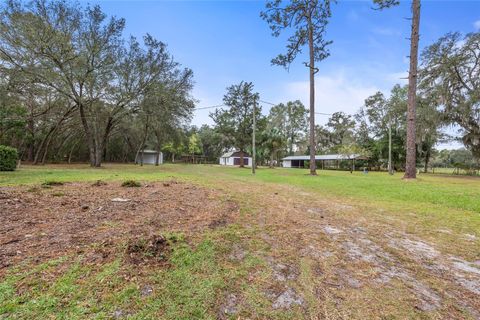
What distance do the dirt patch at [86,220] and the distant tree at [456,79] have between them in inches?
953

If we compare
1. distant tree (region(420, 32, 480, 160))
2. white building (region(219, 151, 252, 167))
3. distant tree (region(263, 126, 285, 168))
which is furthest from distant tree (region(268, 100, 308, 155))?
distant tree (region(420, 32, 480, 160))

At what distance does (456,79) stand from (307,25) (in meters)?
14.8

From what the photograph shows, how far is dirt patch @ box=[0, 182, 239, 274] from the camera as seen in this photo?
2.39m

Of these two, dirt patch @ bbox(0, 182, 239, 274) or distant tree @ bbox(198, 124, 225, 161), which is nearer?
dirt patch @ bbox(0, 182, 239, 274)

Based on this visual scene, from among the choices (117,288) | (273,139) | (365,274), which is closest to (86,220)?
(117,288)

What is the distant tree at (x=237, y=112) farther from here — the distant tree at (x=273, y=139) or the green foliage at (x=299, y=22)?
the green foliage at (x=299, y=22)

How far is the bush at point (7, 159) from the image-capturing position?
10672 millimetres

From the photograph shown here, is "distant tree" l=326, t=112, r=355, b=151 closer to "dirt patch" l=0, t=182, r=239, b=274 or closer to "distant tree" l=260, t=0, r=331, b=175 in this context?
"distant tree" l=260, t=0, r=331, b=175

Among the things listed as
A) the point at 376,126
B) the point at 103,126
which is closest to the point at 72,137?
the point at 103,126

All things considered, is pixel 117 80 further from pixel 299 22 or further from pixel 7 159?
pixel 299 22

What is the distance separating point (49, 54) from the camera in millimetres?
13023

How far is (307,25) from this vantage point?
51.1 feet

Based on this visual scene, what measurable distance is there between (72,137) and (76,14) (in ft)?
59.6

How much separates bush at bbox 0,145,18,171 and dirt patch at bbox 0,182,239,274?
8.42 metres
